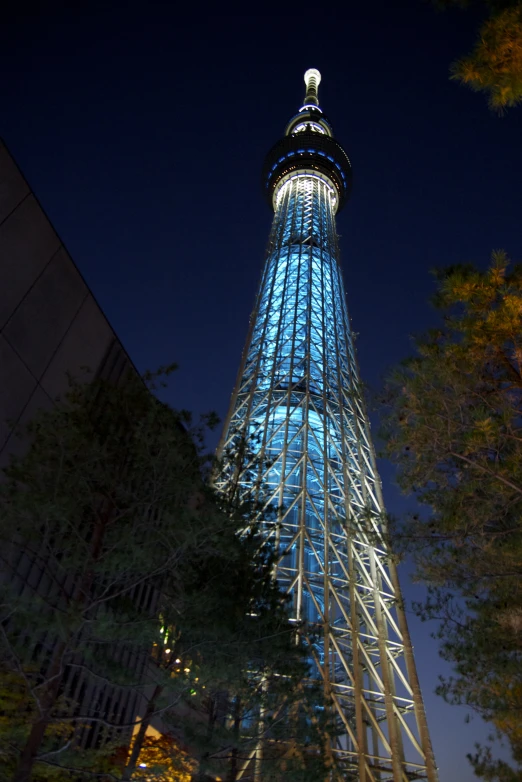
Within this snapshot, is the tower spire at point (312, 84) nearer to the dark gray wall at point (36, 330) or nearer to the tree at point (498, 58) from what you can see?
the dark gray wall at point (36, 330)

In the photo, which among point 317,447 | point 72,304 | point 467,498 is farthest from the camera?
point 317,447

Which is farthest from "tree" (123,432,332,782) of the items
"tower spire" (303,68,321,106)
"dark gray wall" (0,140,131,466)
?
"tower spire" (303,68,321,106)

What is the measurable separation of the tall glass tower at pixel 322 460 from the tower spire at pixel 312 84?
9270 millimetres

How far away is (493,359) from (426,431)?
4.03 feet

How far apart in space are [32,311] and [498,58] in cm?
1009

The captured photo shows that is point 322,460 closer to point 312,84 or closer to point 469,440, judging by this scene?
point 469,440

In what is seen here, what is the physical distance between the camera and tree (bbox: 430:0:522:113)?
5.23m

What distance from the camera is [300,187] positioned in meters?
32.6

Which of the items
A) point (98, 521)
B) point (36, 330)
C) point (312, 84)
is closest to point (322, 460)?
point (36, 330)

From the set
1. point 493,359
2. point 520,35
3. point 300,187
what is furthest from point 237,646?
point 300,187

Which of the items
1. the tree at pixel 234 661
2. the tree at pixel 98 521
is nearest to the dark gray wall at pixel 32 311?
the tree at pixel 98 521

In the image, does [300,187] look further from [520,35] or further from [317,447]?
[520,35]

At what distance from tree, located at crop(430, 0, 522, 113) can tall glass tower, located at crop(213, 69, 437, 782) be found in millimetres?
4801

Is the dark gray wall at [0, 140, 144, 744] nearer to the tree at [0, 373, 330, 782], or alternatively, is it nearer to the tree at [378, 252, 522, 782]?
the tree at [0, 373, 330, 782]
